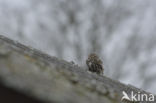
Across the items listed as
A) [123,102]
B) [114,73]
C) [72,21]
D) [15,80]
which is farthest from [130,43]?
[15,80]

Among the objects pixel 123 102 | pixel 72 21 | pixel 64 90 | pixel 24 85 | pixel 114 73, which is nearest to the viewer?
pixel 24 85

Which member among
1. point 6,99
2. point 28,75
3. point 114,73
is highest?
point 114,73

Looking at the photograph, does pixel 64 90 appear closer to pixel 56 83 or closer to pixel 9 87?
pixel 56 83

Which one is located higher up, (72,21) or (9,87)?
(72,21)

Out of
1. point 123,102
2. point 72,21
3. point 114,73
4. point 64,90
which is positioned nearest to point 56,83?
point 64,90

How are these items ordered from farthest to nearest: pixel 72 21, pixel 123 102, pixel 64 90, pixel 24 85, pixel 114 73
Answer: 1. pixel 72 21
2. pixel 114 73
3. pixel 123 102
4. pixel 64 90
5. pixel 24 85

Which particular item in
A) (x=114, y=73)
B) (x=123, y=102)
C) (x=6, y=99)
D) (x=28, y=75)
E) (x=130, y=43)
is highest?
(x=130, y=43)

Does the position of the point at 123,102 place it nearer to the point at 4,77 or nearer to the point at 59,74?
the point at 59,74

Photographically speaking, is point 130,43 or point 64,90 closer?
point 64,90

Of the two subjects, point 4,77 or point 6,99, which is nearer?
point 4,77
